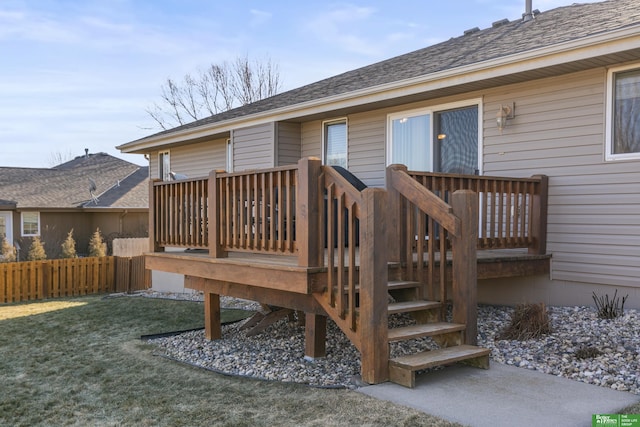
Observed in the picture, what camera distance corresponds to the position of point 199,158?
13219mm

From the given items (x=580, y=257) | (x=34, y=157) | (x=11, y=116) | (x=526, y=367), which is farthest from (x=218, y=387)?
(x=34, y=157)

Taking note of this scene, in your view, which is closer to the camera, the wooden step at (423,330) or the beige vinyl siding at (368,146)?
the wooden step at (423,330)

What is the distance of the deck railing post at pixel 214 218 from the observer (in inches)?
227

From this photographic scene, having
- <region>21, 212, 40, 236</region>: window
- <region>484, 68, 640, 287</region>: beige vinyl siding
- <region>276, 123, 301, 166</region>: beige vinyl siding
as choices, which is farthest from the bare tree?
<region>484, 68, 640, 287</region>: beige vinyl siding

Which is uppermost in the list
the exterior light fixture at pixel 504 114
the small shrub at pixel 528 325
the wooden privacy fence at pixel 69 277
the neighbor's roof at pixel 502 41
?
the neighbor's roof at pixel 502 41

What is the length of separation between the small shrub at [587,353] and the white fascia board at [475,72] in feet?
9.98

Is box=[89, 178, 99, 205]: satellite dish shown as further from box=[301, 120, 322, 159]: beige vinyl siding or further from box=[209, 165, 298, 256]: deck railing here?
box=[209, 165, 298, 256]: deck railing

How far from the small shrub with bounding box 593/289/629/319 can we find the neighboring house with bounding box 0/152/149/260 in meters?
19.7

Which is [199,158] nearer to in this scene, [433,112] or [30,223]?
[433,112]

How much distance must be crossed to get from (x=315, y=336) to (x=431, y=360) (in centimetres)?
152

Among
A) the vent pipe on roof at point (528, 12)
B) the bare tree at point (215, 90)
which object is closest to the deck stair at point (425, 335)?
the vent pipe on roof at point (528, 12)

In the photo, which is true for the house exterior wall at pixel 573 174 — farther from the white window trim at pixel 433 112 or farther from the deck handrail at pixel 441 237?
the deck handrail at pixel 441 237

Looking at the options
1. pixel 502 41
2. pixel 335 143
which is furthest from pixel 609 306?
pixel 335 143

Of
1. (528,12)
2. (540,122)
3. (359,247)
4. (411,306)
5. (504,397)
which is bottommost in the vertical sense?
(504,397)
